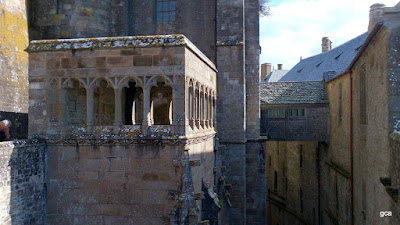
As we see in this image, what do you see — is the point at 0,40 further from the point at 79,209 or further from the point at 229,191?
the point at 229,191

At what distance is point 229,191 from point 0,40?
9.41m

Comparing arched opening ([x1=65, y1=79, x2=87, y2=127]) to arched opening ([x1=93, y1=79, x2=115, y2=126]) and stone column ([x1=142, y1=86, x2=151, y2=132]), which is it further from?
stone column ([x1=142, y1=86, x2=151, y2=132])

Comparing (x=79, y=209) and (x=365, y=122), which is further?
(x=365, y=122)

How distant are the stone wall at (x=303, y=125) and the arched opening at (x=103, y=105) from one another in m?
9.58

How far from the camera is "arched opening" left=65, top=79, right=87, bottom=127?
8461 millimetres

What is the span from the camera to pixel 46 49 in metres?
8.26

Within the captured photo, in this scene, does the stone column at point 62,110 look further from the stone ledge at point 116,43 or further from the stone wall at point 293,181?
the stone wall at point 293,181

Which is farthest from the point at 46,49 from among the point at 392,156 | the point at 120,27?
the point at 392,156

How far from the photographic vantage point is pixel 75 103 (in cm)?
881

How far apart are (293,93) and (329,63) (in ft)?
27.9

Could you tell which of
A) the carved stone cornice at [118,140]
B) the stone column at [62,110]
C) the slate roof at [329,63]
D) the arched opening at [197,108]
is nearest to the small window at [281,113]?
the slate roof at [329,63]

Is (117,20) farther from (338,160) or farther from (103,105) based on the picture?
(338,160)

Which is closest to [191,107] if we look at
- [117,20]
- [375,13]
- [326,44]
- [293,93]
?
[117,20]

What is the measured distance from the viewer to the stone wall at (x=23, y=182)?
7105mm
